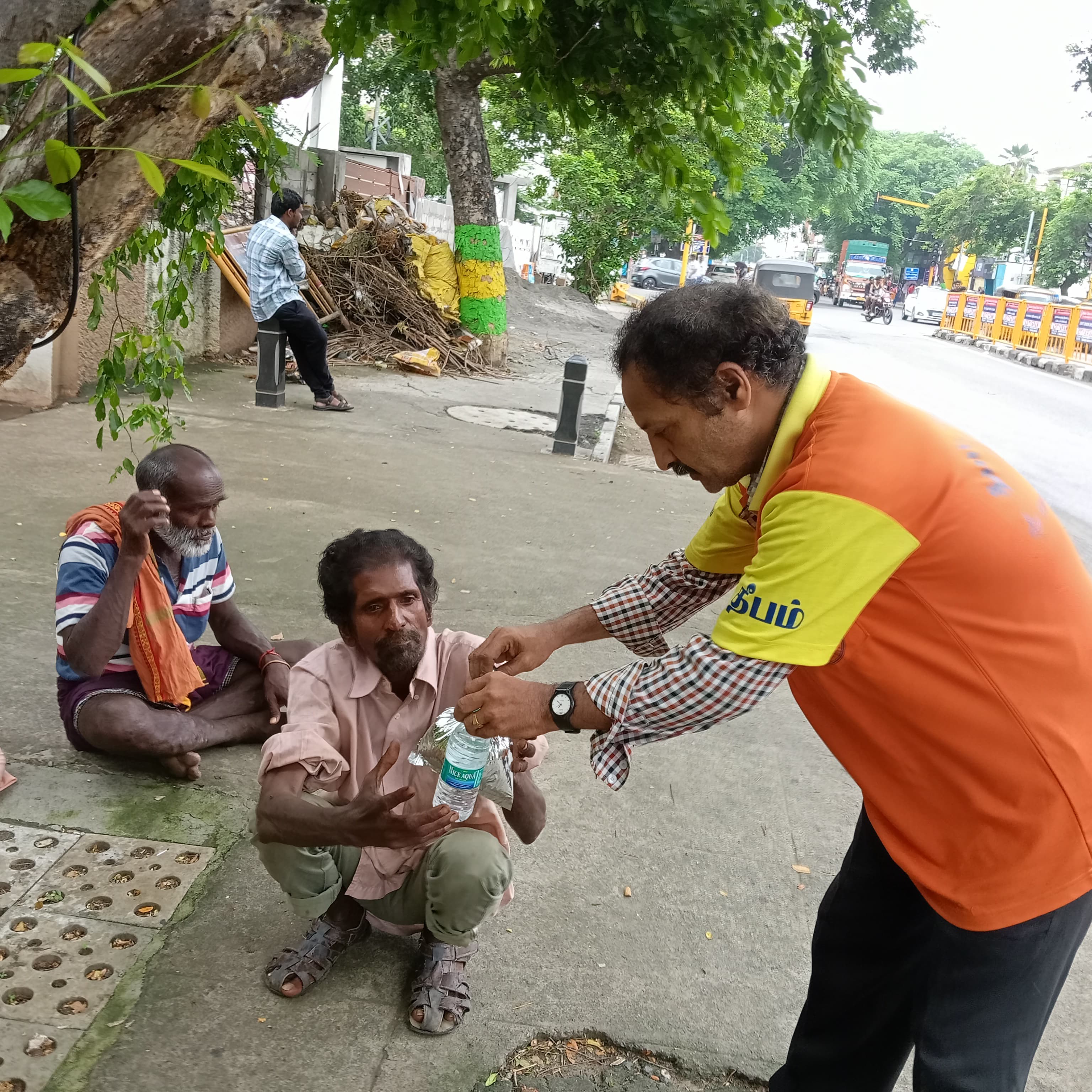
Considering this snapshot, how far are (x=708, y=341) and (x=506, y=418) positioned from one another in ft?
29.0

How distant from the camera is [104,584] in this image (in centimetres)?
324

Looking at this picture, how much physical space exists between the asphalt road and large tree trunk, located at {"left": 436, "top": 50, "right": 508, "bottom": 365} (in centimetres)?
422

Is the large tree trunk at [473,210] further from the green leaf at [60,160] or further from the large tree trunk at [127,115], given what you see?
the green leaf at [60,160]

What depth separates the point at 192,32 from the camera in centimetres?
192

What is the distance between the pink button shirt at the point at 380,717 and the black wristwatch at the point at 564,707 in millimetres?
624

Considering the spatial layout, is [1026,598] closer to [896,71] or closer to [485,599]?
[485,599]

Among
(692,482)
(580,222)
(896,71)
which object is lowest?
(692,482)

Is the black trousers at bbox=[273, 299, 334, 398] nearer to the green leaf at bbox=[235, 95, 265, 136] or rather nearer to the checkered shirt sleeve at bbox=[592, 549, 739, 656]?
the green leaf at bbox=[235, 95, 265, 136]

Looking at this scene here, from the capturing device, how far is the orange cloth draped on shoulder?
10.7ft

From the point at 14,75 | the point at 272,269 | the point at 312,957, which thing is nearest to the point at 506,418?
the point at 272,269

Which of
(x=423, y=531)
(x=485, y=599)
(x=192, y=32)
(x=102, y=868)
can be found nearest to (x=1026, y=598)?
(x=192, y=32)

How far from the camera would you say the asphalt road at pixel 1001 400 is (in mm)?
10258

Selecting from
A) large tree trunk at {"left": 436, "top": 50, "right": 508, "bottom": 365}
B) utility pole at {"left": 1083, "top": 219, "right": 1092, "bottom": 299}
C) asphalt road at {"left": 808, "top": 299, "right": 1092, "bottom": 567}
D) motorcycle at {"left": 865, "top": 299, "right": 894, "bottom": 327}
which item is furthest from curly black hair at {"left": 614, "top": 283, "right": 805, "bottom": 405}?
utility pole at {"left": 1083, "top": 219, "right": 1092, "bottom": 299}

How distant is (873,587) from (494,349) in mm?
12451
